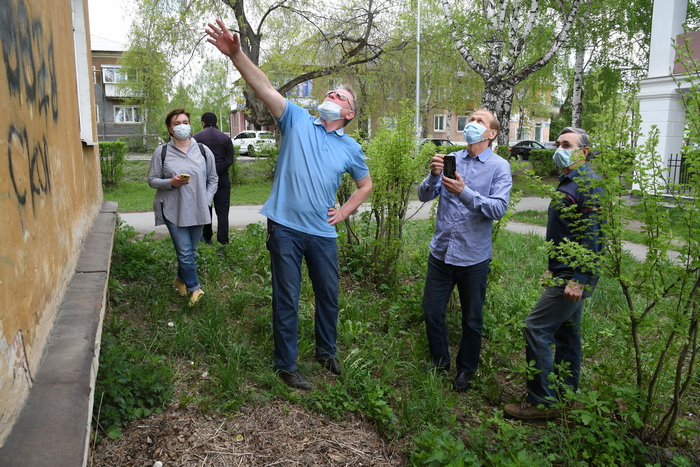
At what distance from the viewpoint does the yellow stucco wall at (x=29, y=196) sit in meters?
1.88

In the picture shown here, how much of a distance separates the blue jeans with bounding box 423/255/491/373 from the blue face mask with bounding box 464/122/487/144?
0.86 metres

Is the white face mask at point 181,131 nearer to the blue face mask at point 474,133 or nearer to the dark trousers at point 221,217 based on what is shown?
the dark trousers at point 221,217

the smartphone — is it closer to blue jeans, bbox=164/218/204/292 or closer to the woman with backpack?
the woman with backpack

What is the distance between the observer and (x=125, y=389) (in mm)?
3232

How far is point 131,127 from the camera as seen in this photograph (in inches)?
1823

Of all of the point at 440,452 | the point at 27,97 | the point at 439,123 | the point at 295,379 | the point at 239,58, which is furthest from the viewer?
the point at 439,123

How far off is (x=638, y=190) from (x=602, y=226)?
27 cm

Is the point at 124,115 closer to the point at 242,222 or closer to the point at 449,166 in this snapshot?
the point at 242,222

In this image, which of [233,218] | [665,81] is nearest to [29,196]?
[233,218]

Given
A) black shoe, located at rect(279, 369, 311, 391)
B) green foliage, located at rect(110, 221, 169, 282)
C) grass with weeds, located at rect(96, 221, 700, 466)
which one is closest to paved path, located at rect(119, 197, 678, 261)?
green foliage, located at rect(110, 221, 169, 282)

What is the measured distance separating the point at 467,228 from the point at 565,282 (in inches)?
29.1

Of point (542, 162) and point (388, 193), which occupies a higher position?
point (388, 193)

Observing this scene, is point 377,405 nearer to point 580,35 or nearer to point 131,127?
point 580,35

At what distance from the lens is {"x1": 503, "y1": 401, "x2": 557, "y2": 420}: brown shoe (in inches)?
150
